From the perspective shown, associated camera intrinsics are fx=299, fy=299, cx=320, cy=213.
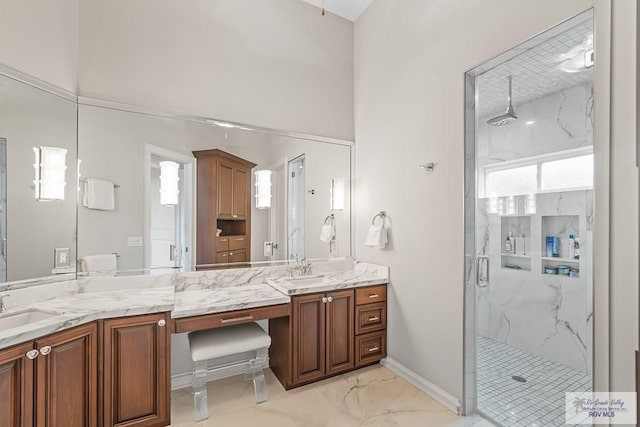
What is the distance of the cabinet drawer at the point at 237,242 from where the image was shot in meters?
2.59

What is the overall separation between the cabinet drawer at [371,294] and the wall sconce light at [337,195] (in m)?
0.89

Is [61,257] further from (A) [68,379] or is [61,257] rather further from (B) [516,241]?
(B) [516,241]

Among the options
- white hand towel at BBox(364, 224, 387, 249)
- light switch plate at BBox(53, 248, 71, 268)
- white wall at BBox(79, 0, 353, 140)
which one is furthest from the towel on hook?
light switch plate at BBox(53, 248, 71, 268)

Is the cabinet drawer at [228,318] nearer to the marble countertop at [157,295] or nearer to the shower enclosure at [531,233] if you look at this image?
the marble countertop at [157,295]

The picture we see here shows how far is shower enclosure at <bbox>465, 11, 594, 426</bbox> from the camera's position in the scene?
2.04 meters

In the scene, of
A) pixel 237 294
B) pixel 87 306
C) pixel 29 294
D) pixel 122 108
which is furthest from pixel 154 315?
pixel 122 108

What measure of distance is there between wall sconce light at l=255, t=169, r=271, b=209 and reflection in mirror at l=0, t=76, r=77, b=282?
1291 mm

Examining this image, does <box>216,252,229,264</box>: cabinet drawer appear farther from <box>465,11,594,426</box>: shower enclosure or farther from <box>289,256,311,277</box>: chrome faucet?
<box>465,11,594,426</box>: shower enclosure

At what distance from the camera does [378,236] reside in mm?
2646

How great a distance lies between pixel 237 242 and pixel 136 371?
1.15 meters

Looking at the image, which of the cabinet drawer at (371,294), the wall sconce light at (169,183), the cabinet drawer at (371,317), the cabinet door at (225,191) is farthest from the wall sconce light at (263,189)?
the cabinet drawer at (371,317)

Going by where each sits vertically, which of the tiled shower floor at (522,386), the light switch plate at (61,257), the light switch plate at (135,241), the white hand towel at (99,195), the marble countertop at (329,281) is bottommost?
the tiled shower floor at (522,386)

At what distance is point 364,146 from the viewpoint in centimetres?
301

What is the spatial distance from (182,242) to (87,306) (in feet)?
2.47
